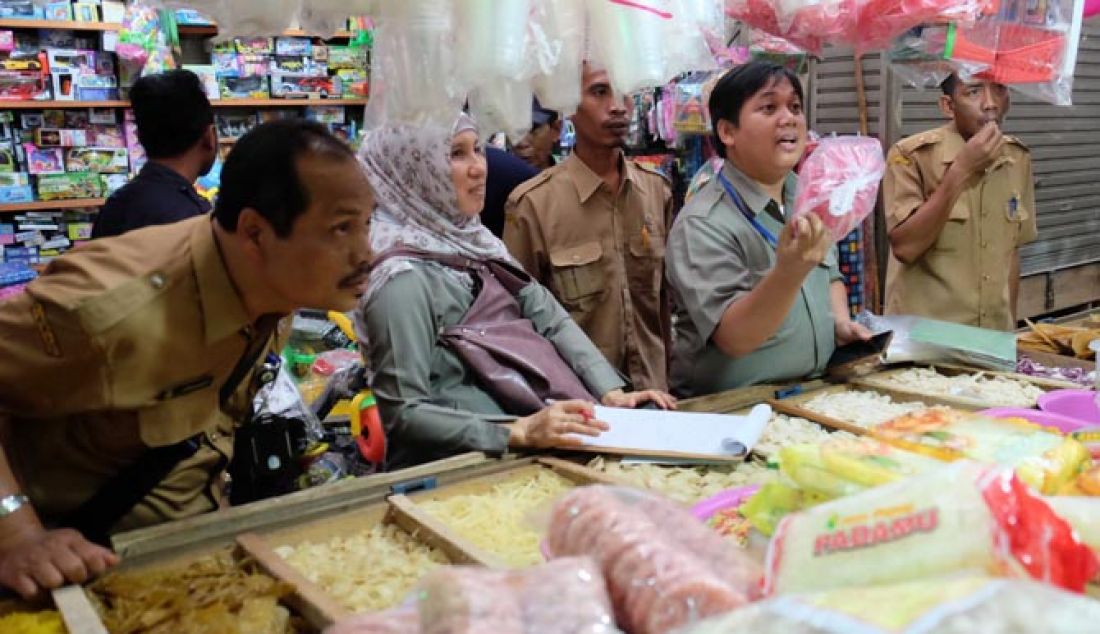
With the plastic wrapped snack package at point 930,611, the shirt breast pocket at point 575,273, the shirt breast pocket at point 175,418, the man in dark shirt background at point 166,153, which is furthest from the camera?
the shirt breast pocket at point 575,273

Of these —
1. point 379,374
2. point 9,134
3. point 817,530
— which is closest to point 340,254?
point 379,374

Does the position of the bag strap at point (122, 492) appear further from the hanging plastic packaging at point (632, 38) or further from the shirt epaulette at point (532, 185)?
the shirt epaulette at point (532, 185)

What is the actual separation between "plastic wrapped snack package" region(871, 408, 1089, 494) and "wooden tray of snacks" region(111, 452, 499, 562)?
0.91 m

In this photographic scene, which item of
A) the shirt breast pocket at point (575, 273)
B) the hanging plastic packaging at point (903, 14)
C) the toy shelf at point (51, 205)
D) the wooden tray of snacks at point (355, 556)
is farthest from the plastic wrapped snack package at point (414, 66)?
the toy shelf at point (51, 205)

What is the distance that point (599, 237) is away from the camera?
3.23 metres

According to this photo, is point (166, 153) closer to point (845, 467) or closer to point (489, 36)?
point (489, 36)

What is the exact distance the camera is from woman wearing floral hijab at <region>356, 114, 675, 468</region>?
1.97 meters

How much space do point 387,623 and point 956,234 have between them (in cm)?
341

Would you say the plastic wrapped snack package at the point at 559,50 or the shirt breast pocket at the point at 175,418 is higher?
the plastic wrapped snack package at the point at 559,50

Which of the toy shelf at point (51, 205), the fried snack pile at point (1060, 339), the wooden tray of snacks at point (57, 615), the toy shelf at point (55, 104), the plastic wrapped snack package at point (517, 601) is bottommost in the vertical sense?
the fried snack pile at point (1060, 339)

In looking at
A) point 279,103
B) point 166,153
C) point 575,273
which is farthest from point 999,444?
point 279,103

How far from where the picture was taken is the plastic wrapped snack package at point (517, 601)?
74cm

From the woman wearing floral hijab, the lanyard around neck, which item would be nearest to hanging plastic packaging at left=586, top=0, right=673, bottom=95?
the woman wearing floral hijab

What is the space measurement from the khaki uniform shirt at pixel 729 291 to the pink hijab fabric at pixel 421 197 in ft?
1.85
